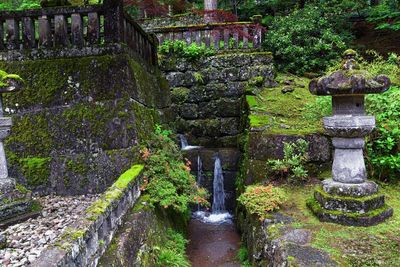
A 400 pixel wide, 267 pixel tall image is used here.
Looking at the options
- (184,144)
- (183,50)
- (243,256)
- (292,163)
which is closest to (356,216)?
(292,163)

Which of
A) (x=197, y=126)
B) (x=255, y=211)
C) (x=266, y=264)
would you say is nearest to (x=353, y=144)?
(x=255, y=211)

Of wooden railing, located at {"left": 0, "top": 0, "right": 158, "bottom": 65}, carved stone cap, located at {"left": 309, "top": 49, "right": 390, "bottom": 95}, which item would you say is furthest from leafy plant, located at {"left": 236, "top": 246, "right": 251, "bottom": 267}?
wooden railing, located at {"left": 0, "top": 0, "right": 158, "bottom": 65}

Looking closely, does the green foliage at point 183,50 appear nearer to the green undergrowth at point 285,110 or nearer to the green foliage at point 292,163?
the green undergrowth at point 285,110

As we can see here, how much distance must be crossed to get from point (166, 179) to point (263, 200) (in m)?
1.83

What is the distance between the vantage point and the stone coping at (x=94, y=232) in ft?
9.75

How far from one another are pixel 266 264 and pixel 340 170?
6.24 ft

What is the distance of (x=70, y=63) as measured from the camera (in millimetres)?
6277

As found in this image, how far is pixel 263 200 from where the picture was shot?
5688 mm

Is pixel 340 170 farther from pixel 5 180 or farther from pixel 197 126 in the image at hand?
pixel 197 126

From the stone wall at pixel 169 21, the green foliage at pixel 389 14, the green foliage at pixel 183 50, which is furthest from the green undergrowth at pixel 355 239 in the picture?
the stone wall at pixel 169 21

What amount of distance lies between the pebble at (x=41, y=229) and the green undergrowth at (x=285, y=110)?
13.9ft

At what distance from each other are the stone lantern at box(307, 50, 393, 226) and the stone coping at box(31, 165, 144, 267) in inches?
120

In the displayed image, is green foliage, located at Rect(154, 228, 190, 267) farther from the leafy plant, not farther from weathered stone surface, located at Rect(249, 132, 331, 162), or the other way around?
weathered stone surface, located at Rect(249, 132, 331, 162)

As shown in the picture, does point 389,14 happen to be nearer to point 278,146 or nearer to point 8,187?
point 278,146
